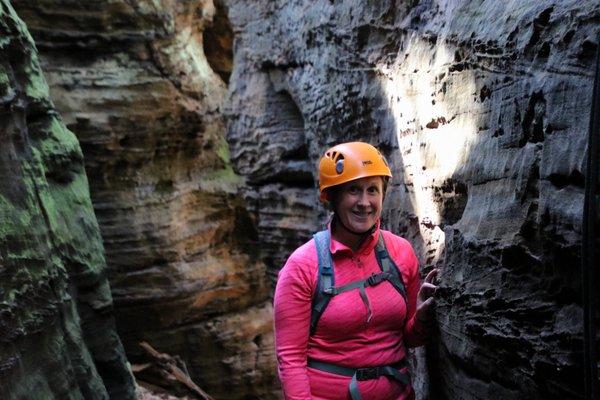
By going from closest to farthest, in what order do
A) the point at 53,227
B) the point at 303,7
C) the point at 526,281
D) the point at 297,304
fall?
the point at 526,281
the point at 297,304
the point at 53,227
the point at 303,7

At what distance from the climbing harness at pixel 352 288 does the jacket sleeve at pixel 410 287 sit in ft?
0.21

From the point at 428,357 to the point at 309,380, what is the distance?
2.93ft

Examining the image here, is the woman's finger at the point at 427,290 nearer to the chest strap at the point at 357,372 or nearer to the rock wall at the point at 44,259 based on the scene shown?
the chest strap at the point at 357,372

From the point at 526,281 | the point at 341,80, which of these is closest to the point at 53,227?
the point at 341,80

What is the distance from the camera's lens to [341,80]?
5414mm

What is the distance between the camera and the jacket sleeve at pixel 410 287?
3555mm

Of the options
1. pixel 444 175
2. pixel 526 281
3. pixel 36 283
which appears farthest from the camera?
pixel 36 283

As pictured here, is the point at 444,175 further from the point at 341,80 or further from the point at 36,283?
the point at 36,283

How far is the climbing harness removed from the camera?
3.34 metres

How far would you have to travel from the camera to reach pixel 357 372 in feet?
11.1

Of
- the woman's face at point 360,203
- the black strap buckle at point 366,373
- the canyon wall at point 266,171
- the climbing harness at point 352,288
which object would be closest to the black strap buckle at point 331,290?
the climbing harness at point 352,288

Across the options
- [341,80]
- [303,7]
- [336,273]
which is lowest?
[336,273]

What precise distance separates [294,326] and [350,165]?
2.99 feet

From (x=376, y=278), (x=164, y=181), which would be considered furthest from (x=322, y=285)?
(x=164, y=181)
